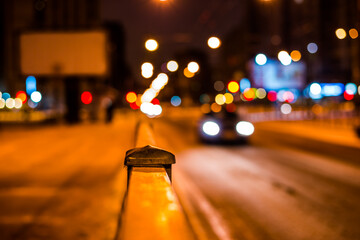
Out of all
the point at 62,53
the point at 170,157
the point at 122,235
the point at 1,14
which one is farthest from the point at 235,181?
the point at 1,14

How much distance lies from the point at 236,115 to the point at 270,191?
11.2m

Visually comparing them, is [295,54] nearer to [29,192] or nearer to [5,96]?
[29,192]

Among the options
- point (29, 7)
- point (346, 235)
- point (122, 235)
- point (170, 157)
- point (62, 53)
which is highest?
point (29, 7)

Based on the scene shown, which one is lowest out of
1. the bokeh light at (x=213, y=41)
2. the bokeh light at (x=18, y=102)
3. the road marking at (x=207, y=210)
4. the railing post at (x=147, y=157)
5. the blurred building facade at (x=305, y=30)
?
the road marking at (x=207, y=210)

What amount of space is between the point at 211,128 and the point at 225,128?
2.19ft

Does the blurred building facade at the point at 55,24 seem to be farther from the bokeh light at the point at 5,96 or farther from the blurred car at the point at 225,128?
the blurred car at the point at 225,128

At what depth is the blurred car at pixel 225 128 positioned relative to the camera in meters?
19.5

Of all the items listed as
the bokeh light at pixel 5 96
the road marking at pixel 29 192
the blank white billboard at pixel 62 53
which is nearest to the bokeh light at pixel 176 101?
the bokeh light at pixel 5 96

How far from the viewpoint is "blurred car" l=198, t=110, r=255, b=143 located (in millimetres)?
19484

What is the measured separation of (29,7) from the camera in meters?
47.3

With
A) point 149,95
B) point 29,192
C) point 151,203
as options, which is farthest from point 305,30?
point 151,203

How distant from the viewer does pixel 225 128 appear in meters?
19.5

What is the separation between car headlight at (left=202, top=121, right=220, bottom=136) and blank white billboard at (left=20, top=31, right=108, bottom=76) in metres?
13.5

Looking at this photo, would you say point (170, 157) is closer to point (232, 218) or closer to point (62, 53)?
point (232, 218)
